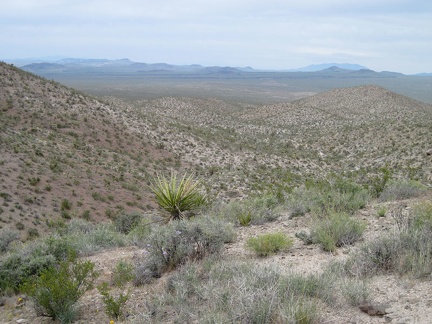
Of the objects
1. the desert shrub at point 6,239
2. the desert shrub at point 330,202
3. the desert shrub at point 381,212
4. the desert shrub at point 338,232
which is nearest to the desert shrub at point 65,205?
the desert shrub at point 6,239

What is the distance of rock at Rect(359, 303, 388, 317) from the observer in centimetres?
382

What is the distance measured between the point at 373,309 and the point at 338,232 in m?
2.12

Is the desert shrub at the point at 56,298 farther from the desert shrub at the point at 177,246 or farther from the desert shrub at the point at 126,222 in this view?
the desert shrub at the point at 126,222

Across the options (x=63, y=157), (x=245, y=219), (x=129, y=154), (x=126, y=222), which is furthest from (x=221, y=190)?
Result: (x=245, y=219)

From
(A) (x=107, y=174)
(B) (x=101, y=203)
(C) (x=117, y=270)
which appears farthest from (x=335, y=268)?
(A) (x=107, y=174)

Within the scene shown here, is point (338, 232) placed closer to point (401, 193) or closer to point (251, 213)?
point (251, 213)

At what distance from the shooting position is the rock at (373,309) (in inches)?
150

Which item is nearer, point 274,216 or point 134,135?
point 274,216

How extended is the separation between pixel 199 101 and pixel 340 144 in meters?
40.5

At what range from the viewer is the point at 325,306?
3.97 meters

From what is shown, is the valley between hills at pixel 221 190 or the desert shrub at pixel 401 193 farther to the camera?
the desert shrub at pixel 401 193

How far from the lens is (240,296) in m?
3.81

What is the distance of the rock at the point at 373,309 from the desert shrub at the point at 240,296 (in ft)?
1.10

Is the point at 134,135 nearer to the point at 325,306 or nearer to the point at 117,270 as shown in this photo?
the point at 117,270
